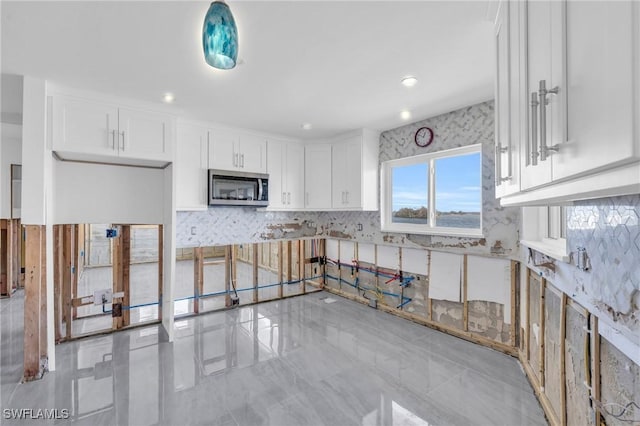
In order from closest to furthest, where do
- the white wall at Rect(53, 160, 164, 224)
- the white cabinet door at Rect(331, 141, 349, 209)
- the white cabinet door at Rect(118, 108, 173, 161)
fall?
the white cabinet door at Rect(118, 108, 173, 161) → the white wall at Rect(53, 160, 164, 224) → the white cabinet door at Rect(331, 141, 349, 209)

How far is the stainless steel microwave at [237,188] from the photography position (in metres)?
3.69

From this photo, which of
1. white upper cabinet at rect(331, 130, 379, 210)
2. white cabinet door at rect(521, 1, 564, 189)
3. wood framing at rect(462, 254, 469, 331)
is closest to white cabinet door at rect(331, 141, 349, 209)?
white upper cabinet at rect(331, 130, 379, 210)

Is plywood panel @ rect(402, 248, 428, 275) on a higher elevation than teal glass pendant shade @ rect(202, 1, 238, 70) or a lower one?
lower

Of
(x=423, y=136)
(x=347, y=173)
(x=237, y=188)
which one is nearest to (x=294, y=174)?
(x=347, y=173)

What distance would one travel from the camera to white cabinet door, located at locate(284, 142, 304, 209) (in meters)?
4.40

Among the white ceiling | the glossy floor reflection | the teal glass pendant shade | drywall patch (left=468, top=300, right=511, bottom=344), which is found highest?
the white ceiling

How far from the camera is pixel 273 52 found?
6.67 ft

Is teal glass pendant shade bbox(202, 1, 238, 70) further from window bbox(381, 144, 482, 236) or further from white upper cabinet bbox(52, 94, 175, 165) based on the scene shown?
window bbox(381, 144, 482, 236)

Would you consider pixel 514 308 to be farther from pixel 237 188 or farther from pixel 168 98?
pixel 168 98

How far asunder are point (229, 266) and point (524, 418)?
357 centimetres

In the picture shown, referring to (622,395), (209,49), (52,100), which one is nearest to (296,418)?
(622,395)

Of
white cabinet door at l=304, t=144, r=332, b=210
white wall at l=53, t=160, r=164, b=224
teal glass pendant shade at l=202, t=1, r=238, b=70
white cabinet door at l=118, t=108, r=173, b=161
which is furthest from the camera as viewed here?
white cabinet door at l=304, t=144, r=332, b=210

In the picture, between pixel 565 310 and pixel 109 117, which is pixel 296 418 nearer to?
pixel 565 310

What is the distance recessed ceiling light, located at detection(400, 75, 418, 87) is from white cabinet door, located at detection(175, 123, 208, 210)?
8.11 feet
